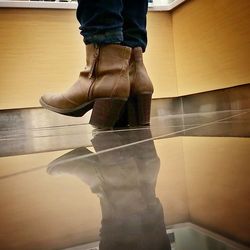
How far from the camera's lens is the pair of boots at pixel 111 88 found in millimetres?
920

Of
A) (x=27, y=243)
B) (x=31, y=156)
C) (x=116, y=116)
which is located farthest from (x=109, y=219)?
(x=116, y=116)

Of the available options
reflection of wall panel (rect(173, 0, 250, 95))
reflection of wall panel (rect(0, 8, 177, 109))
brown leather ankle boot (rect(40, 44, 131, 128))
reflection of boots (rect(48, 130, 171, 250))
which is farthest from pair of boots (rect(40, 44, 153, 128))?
reflection of wall panel (rect(0, 8, 177, 109))

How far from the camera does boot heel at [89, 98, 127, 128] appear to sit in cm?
92

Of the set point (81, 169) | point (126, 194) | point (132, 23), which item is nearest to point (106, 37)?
point (132, 23)

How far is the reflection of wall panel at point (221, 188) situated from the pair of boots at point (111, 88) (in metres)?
0.52

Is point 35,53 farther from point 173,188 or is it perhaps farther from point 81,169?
point 173,188

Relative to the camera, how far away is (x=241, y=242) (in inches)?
5.7

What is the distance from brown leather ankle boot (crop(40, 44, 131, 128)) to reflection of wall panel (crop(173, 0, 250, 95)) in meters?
0.80

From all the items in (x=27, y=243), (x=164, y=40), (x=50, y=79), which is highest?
(x=164, y=40)

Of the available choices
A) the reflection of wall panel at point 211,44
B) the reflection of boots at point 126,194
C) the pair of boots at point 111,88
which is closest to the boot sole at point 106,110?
the pair of boots at point 111,88

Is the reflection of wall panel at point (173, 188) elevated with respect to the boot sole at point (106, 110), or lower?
lower

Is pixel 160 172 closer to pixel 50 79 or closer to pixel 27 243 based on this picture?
pixel 27 243

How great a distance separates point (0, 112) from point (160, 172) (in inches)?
64.5

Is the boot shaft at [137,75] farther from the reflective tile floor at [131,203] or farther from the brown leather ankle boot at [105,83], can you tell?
the reflective tile floor at [131,203]
